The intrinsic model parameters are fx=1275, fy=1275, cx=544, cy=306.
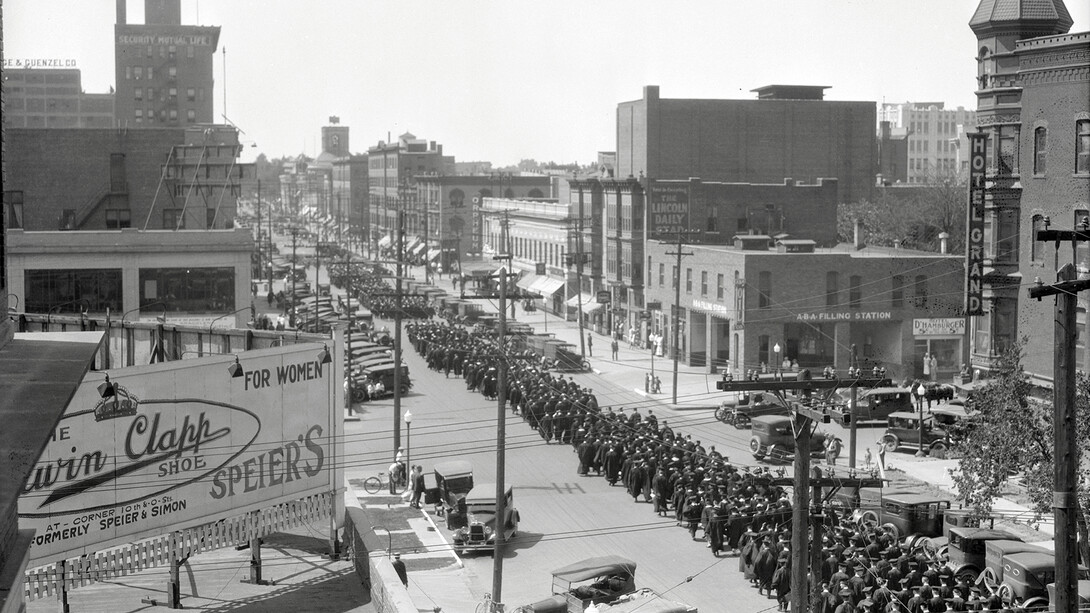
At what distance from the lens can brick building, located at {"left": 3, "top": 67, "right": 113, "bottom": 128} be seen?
523 ft

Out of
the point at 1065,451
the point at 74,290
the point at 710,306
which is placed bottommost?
the point at 710,306

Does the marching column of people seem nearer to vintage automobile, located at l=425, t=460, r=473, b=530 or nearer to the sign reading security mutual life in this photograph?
vintage automobile, located at l=425, t=460, r=473, b=530

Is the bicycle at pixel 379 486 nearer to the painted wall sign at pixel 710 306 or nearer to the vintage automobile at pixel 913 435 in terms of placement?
the vintage automobile at pixel 913 435

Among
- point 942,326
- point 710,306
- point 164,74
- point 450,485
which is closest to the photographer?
point 450,485

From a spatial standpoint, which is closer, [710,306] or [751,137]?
[710,306]

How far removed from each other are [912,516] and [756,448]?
1101 centimetres

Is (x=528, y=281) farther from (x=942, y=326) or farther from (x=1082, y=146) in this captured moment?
(x=1082, y=146)

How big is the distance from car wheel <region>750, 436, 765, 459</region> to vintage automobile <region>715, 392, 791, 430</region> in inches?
168

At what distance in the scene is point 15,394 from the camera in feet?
Answer: 24.6

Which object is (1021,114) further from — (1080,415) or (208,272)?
(208,272)

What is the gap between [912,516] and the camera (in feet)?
96.1

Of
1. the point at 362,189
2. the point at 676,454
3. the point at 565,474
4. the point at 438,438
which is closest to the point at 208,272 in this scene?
the point at 438,438

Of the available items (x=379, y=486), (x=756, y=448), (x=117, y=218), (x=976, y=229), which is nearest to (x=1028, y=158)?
(x=976, y=229)

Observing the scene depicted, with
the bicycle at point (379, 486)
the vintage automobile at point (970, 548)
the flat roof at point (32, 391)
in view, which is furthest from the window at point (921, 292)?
the flat roof at point (32, 391)
